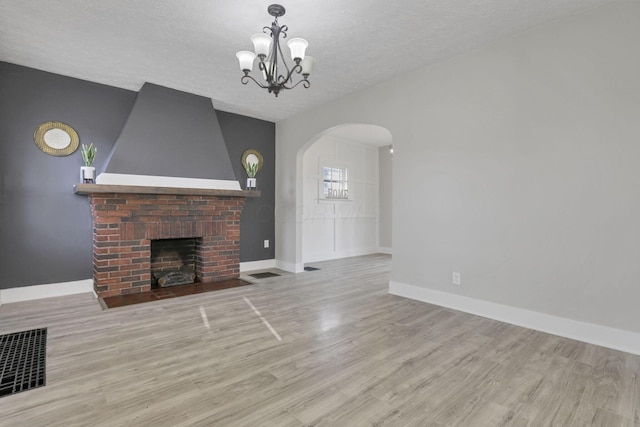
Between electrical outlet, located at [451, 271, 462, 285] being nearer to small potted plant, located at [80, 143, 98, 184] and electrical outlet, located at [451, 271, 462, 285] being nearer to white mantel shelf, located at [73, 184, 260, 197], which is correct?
white mantel shelf, located at [73, 184, 260, 197]

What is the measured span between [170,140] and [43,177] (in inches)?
56.5

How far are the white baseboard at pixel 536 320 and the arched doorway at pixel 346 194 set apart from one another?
2829 mm

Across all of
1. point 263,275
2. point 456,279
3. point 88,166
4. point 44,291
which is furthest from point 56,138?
point 456,279

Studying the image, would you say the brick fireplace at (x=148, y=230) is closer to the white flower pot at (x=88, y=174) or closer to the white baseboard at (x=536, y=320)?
the white flower pot at (x=88, y=174)

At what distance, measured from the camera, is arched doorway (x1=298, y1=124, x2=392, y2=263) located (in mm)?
6297

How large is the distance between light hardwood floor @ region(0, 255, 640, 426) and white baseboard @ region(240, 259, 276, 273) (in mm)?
2037

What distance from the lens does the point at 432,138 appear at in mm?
3426

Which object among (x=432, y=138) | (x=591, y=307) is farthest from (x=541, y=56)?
(x=591, y=307)

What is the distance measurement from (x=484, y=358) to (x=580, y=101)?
7.02 feet

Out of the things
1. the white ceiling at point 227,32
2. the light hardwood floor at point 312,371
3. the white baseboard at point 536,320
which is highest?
the white ceiling at point 227,32

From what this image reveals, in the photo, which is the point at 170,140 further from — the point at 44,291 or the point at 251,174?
the point at 44,291

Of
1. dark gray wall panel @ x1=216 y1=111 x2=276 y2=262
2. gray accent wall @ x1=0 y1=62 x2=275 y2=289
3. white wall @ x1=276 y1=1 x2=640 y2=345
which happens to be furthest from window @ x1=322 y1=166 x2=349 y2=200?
gray accent wall @ x1=0 y1=62 x2=275 y2=289

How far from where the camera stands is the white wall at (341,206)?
249 inches

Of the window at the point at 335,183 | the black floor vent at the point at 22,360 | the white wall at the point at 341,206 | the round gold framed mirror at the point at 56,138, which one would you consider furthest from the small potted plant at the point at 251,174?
Result: the black floor vent at the point at 22,360
